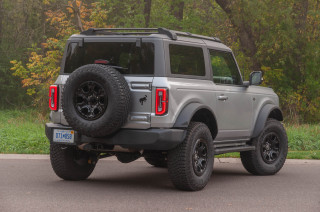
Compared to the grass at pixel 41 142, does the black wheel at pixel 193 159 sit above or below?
above

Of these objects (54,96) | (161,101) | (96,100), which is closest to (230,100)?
(161,101)

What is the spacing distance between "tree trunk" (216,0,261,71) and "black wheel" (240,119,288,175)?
13503 mm

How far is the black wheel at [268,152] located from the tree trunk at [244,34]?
44.3 feet

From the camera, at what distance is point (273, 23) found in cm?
2370

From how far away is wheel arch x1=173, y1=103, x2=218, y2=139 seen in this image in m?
8.17

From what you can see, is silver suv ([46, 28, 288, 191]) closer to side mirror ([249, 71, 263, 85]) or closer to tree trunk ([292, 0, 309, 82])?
side mirror ([249, 71, 263, 85])

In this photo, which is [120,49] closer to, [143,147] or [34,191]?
[143,147]

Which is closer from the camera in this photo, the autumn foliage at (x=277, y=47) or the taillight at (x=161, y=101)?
the taillight at (x=161, y=101)

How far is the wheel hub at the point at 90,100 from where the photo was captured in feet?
26.1

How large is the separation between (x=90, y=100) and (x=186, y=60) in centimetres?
159

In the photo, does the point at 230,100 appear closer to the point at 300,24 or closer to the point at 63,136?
the point at 63,136

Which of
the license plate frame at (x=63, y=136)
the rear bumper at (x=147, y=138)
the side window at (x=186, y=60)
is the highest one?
the side window at (x=186, y=60)

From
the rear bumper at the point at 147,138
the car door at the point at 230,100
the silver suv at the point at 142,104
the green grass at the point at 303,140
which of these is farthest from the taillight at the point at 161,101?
the green grass at the point at 303,140

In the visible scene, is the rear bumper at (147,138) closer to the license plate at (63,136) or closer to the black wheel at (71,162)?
the license plate at (63,136)
